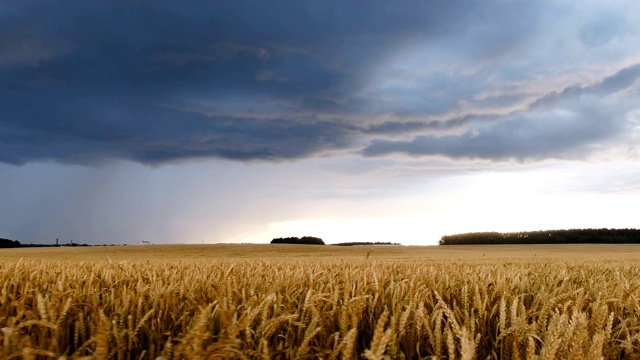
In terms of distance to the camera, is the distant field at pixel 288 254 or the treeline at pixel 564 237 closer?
the distant field at pixel 288 254

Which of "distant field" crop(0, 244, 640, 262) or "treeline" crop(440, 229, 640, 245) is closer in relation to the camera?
"distant field" crop(0, 244, 640, 262)

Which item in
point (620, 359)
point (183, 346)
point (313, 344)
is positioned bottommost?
point (620, 359)

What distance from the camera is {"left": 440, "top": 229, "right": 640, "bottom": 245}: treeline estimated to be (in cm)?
8419

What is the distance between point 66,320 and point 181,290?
0.86 metres

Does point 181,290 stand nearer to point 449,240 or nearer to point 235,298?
point 235,298

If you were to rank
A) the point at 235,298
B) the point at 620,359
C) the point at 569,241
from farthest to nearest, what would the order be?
the point at 569,241 → the point at 235,298 → the point at 620,359

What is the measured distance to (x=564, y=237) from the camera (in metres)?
86.8

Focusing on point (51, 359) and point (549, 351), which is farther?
point (51, 359)

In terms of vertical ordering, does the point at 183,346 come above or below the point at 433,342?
above

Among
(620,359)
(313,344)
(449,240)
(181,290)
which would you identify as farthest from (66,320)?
(449,240)

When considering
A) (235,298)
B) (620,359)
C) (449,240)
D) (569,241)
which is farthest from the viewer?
(449,240)

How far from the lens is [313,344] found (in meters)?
2.48

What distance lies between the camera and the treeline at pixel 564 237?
84.2 metres

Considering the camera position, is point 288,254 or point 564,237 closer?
point 288,254
